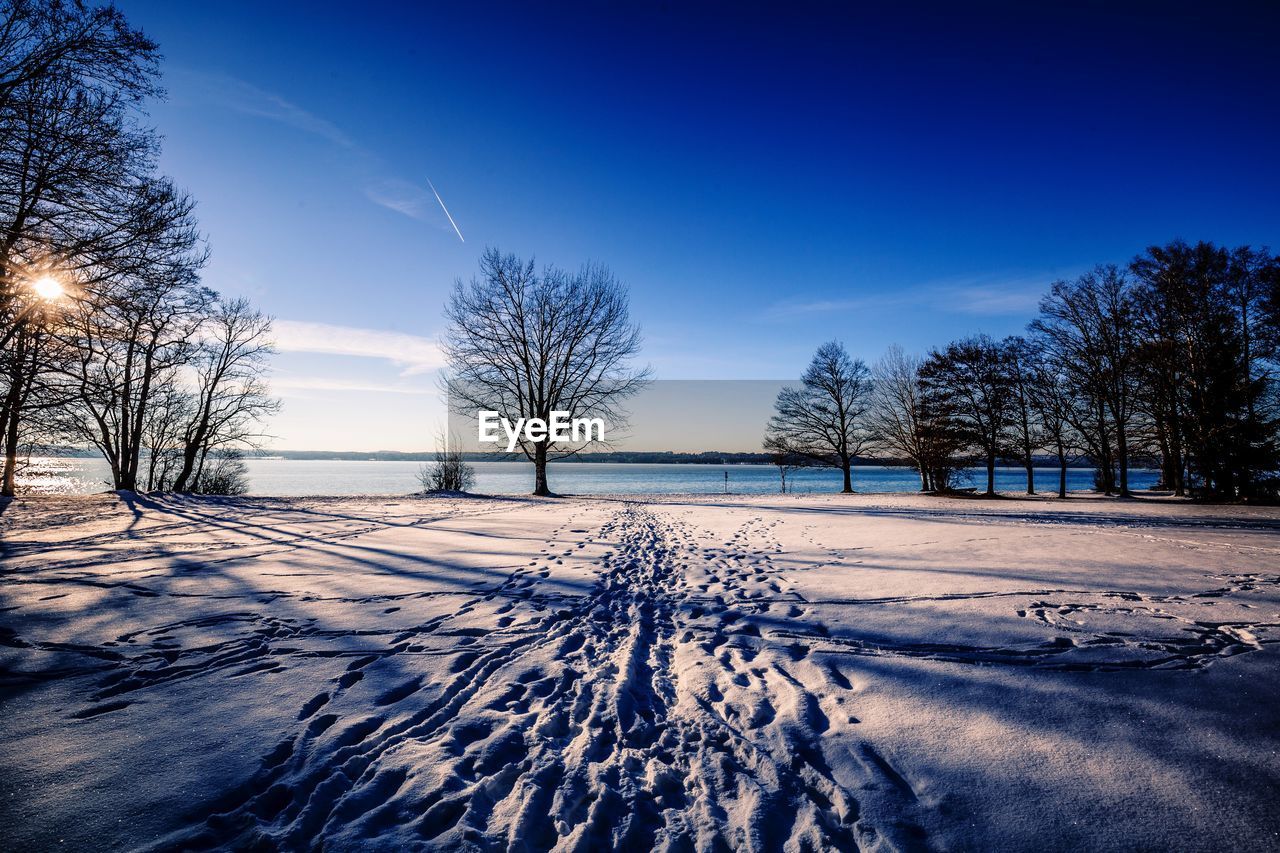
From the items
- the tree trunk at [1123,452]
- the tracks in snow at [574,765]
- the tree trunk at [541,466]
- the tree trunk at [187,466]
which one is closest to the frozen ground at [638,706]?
the tracks in snow at [574,765]

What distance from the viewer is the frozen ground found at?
6.40 feet

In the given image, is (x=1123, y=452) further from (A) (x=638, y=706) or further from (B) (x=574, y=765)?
(B) (x=574, y=765)

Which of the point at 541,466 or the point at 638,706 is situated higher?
the point at 541,466

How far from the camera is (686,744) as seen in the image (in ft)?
8.56

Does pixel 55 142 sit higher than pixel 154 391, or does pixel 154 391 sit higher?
pixel 55 142

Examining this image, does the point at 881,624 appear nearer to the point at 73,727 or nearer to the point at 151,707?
the point at 151,707

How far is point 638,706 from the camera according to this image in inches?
119

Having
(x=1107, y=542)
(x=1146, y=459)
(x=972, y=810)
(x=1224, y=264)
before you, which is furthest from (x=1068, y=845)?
(x=1146, y=459)

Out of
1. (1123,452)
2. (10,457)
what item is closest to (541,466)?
(10,457)

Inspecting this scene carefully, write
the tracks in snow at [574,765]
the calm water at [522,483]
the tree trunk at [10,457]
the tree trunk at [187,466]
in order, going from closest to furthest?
the tracks in snow at [574,765]
the tree trunk at [10,457]
the tree trunk at [187,466]
the calm water at [522,483]

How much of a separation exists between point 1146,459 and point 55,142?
3747 cm

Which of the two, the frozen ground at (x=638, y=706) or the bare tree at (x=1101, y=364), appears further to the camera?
the bare tree at (x=1101, y=364)

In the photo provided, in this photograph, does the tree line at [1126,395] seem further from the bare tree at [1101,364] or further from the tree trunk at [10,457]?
the tree trunk at [10,457]

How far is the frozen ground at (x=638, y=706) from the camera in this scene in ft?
6.40
